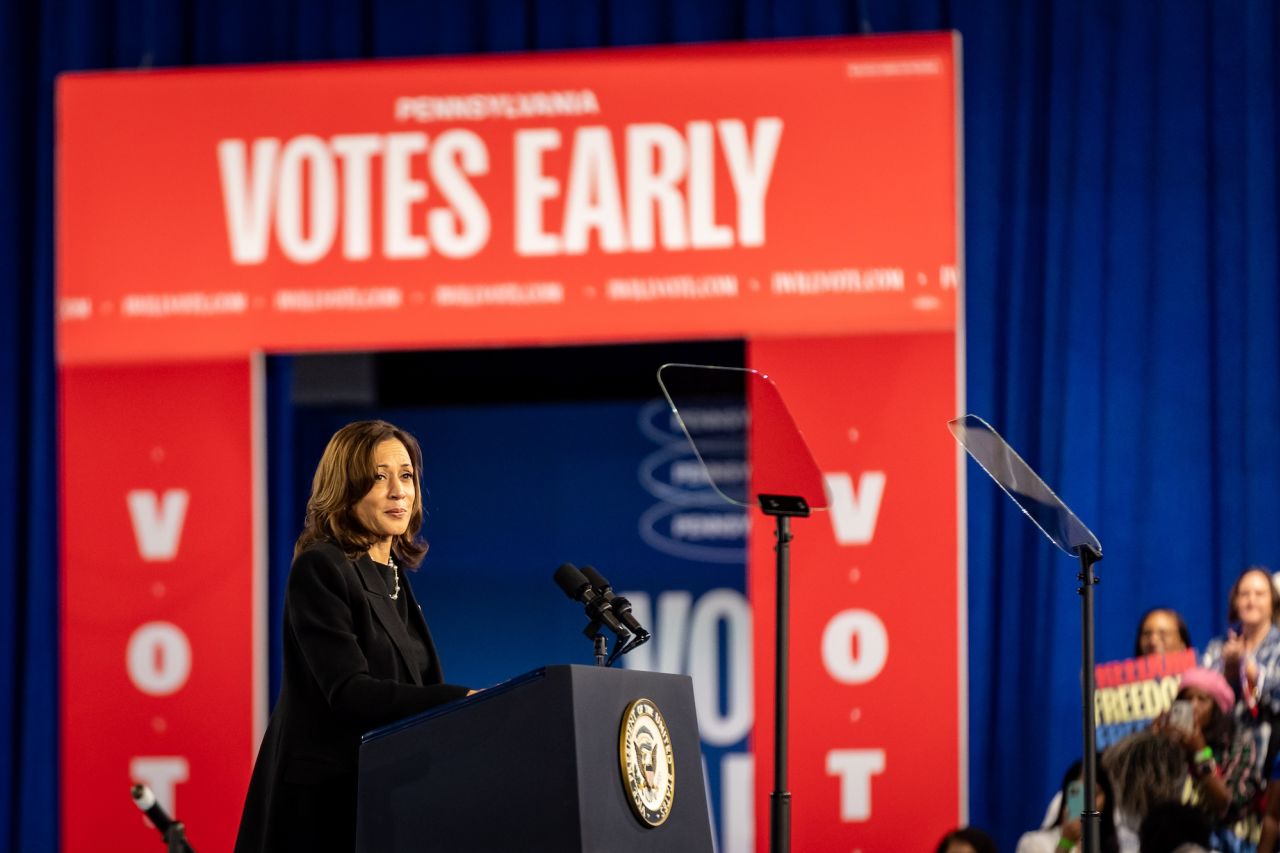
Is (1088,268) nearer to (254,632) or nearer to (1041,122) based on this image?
(1041,122)

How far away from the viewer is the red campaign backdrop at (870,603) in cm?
534

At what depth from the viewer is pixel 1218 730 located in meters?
4.61

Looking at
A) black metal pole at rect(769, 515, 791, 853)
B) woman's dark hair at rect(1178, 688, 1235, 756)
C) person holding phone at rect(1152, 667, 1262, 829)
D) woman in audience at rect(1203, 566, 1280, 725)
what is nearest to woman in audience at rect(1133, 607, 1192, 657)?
woman in audience at rect(1203, 566, 1280, 725)

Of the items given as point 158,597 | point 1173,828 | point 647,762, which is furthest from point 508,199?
point 647,762

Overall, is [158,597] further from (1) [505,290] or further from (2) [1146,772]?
(2) [1146,772]

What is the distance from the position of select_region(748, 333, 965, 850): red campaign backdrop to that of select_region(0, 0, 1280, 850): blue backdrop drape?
0.64 metres

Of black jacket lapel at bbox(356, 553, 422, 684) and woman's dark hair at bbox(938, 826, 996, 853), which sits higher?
black jacket lapel at bbox(356, 553, 422, 684)

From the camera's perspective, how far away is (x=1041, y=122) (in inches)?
242

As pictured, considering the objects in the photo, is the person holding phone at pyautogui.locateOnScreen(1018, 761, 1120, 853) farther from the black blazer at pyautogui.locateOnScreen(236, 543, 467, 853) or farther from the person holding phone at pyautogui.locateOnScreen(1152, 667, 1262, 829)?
the black blazer at pyautogui.locateOnScreen(236, 543, 467, 853)

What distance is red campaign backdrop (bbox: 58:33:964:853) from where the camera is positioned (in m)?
5.42

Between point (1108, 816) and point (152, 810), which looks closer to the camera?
point (152, 810)

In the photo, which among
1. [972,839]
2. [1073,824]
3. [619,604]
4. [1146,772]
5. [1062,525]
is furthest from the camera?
[972,839]

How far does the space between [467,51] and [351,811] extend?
4.20 metres

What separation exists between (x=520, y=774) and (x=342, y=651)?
41 cm
